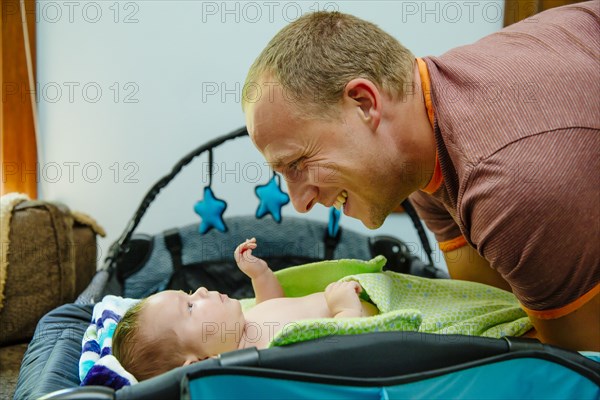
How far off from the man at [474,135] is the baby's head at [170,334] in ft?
0.98

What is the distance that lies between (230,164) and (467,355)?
5.48ft

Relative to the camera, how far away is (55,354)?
1334 mm

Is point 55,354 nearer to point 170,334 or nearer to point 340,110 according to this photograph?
point 170,334

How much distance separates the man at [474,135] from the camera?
3.61ft

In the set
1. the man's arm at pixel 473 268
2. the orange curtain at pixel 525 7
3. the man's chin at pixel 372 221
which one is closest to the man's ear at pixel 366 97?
the man's chin at pixel 372 221

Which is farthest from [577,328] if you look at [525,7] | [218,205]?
[525,7]

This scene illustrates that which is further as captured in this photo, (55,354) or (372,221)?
(372,221)

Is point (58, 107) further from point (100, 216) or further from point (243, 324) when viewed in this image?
point (243, 324)

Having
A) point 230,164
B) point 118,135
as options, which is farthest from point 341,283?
point 118,135

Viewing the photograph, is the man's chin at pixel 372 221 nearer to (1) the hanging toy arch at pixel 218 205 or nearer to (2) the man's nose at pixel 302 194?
(2) the man's nose at pixel 302 194

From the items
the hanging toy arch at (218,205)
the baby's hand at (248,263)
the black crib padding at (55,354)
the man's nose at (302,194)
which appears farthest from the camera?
the hanging toy arch at (218,205)

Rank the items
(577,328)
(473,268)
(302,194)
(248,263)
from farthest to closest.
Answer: (473,268) → (248,263) → (302,194) → (577,328)

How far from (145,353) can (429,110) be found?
2.30 feet

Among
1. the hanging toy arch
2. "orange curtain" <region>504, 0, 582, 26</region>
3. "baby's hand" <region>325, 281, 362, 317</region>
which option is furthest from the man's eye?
"orange curtain" <region>504, 0, 582, 26</region>
